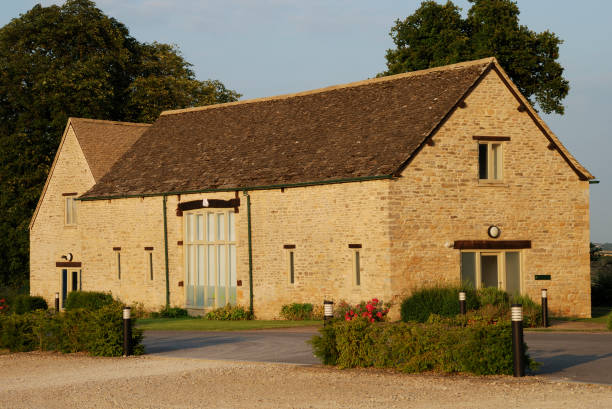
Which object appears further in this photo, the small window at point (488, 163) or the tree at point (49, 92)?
the tree at point (49, 92)

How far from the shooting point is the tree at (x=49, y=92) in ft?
168

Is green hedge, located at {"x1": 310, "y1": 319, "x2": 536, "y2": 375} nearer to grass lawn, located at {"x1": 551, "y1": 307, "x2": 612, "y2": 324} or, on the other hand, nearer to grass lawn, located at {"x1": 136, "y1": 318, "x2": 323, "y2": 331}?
grass lawn, located at {"x1": 136, "y1": 318, "x2": 323, "y2": 331}

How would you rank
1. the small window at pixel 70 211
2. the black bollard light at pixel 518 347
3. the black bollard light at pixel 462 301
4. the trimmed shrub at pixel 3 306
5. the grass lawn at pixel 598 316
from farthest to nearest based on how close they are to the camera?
the small window at pixel 70 211 → the trimmed shrub at pixel 3 306 → the grass lawn at pixel 598 316 → the black bollard light at pixel 462 301 → the black bollard light at pixel 518 347

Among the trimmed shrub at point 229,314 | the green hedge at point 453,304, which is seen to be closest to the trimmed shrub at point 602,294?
the green hedge at point 453,304

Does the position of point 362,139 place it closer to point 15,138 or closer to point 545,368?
point 545,368

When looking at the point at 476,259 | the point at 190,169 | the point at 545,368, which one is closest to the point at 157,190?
the point at 190,169

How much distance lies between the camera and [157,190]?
35312 millimetres

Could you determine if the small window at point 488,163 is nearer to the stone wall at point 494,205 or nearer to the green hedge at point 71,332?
the stone wall at point 494,205

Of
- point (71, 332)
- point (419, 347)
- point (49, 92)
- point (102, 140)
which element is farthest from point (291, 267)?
point (49, 92)

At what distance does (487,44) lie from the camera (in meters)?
45.4

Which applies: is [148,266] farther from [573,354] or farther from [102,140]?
[573,354]

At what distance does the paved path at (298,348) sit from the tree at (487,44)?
2415 centimetres

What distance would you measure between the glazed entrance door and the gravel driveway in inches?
520

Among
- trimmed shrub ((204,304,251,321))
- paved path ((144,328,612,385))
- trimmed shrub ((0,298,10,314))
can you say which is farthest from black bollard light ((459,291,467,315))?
trimmed shrub ((0,298,10,314))
